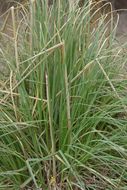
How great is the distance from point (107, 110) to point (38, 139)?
12.5 inches

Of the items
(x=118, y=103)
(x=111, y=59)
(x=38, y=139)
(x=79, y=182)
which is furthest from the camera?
(x=111, y=59)

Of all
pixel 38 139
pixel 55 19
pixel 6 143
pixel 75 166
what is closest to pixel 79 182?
pixel 75 166

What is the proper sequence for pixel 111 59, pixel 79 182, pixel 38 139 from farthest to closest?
pixel 111 59, pixel 38 139, pixel 79 182

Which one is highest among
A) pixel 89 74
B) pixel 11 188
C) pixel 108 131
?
pixel 89 74

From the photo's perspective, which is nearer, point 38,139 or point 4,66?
point 38,139

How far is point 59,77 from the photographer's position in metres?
1.95

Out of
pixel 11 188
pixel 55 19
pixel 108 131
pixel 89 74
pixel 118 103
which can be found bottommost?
pixel 11 188

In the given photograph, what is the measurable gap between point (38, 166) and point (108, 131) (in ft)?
1.19

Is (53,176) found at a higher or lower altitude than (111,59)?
lower

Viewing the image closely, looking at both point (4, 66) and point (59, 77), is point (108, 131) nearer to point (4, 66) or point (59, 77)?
point (59, 77)

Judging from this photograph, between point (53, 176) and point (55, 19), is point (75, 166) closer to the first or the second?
point (53, 176)

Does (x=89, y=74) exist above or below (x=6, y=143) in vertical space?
above

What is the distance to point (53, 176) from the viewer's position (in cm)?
180

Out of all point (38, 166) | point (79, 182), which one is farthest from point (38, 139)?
point (79, 182)
